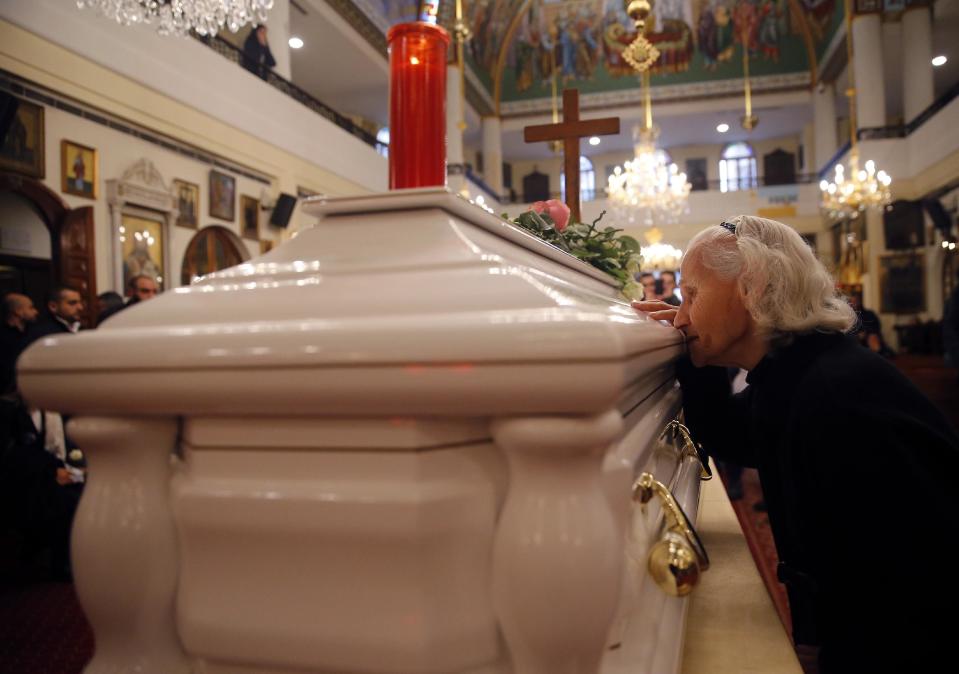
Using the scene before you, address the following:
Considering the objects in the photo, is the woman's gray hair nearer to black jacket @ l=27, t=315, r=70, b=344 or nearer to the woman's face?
the woman's face

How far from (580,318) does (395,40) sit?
611mm

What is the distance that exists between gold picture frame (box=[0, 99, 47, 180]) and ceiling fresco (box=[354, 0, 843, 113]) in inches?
485

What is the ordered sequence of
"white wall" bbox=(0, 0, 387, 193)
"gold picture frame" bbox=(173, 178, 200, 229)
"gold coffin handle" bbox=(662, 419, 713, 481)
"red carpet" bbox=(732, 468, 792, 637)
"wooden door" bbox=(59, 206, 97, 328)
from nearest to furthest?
"gold coffin handle" bbox=(662, 419, 713, 481), "red carpet" bbox=(732, 468, 792, 637), "white wall" bbox=(0, 0, 387, 193), "wooden door" bbox=(59, 206, 97, 328), "gold picture frame" bbox=(173, 178, 200, 229)

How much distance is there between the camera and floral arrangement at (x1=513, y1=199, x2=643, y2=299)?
1.73 metres

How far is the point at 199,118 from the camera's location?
7242 mm

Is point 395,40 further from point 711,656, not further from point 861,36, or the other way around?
point 861,36

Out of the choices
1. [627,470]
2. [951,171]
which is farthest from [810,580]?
[951,171]

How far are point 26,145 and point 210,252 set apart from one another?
268 cm

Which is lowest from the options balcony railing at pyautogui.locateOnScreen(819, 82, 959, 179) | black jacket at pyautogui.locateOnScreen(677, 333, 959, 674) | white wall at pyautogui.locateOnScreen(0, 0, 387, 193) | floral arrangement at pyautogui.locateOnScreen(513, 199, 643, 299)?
black jacket at pyautogui.locateOnScreen(677, 333, 959, 674)

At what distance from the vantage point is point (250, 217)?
837cm

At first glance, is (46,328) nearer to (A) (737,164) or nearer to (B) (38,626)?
(B) (38,626)

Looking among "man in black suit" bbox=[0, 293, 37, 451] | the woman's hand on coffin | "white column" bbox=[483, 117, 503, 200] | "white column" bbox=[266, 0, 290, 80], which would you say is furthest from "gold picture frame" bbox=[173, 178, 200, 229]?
"white column" bbox=[483, 117, 503, 200]

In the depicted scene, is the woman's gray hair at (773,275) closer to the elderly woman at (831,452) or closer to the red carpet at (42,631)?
the elderly woman at (831,452)

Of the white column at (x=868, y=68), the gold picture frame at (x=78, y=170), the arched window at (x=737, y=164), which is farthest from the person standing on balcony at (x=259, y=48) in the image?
the arched window at (x=737, y=164)
